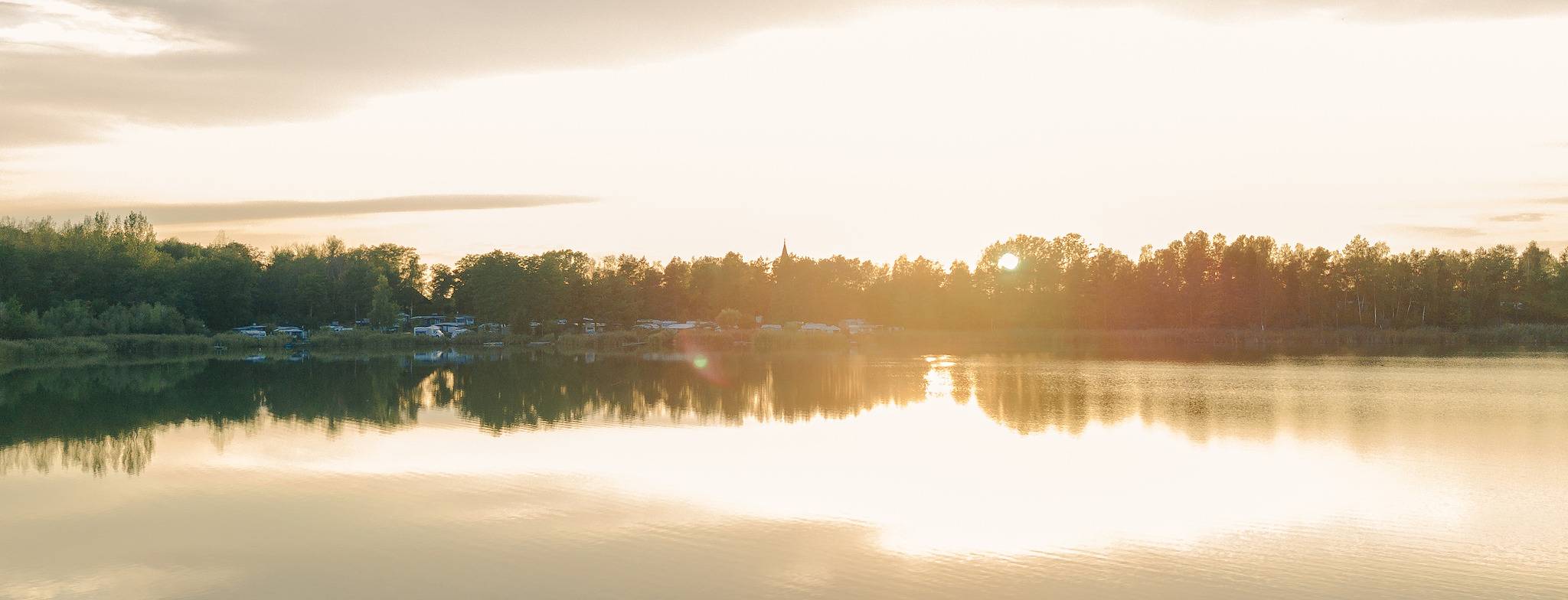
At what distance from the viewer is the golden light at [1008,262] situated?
10475 centimetres

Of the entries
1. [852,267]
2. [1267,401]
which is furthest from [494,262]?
[1267,401]

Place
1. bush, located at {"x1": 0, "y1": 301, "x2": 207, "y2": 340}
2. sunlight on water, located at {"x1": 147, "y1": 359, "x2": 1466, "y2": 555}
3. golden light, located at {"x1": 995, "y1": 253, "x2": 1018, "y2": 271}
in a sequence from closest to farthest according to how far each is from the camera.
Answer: sunlight on water, located at {"x1": 147, "y1": 359, "x2": 1466, "y2": 555} → bush, located at {"x1": 0, "y1": 301, "x2": 207, "y2": 340} → golden light, located at {"x1": 995, "y1": 253, "x2": 1018, "y2": 271}

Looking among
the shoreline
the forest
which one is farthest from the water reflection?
the forest

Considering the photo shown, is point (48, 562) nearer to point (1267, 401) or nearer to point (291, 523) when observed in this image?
point (291, 523)

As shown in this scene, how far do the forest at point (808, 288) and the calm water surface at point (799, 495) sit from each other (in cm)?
5425

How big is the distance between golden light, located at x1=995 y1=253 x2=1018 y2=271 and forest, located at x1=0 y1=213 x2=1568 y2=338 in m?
0.52

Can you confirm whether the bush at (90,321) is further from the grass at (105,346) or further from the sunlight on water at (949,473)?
the sunlight on water at (949,473)

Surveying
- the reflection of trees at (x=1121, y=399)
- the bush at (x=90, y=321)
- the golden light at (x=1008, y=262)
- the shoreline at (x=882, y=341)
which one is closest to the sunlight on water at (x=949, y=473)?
the reflection of trees at (x=1121, y=399)

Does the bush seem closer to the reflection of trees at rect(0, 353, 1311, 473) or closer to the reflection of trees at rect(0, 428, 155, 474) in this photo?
the reflection of trees at rect(0, 353, 1311, 473)

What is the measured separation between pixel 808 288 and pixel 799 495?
93968 mm

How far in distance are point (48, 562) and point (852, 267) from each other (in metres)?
109

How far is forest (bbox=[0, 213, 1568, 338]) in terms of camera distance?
82.9 m

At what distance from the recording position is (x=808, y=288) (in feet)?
365

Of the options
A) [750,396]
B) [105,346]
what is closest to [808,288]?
[105,346]
